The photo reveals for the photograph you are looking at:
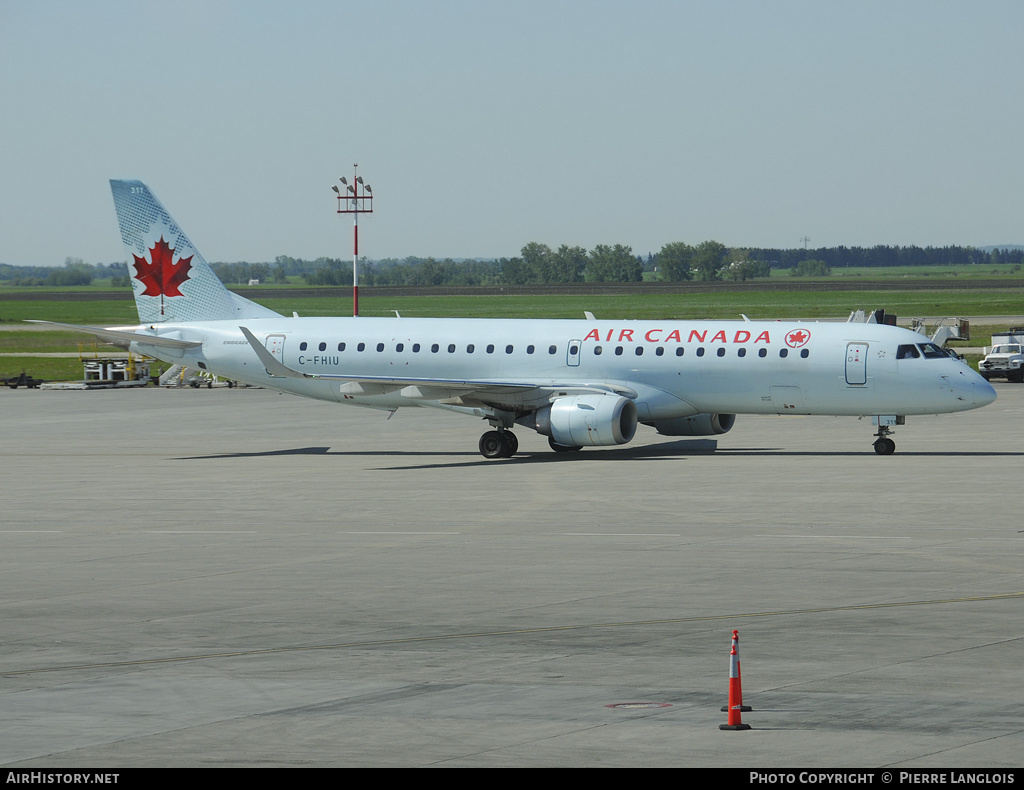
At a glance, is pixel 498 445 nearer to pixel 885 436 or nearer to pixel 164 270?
pixel 885 436

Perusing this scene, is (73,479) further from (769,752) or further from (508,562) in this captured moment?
(769,752)

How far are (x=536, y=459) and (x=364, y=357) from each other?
7.18 m

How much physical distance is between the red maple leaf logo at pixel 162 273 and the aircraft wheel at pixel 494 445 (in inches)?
517

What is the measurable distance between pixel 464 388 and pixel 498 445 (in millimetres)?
1970

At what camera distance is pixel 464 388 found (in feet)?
142

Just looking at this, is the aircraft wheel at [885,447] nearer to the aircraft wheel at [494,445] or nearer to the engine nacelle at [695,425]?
the engine nacelle at [695,425]

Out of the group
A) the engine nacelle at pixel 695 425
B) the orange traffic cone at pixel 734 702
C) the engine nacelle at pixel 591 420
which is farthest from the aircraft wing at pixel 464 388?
the orange traffic cone at pixel 734 702

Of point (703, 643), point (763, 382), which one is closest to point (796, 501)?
point (763, 382)

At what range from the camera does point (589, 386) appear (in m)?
43.7

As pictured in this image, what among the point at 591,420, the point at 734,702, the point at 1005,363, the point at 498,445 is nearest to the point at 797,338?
the point at 591,420

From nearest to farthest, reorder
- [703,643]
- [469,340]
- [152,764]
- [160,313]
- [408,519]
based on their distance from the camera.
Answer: [152,764]
[703,643]
[408,519]
[469,340]
[160,313]

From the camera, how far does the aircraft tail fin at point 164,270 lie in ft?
165

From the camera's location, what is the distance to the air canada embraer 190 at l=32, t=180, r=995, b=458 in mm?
41781

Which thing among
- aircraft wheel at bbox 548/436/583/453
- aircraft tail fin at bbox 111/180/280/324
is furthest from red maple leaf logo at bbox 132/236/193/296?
aircraft wheel at bbox 548/436/583/453
